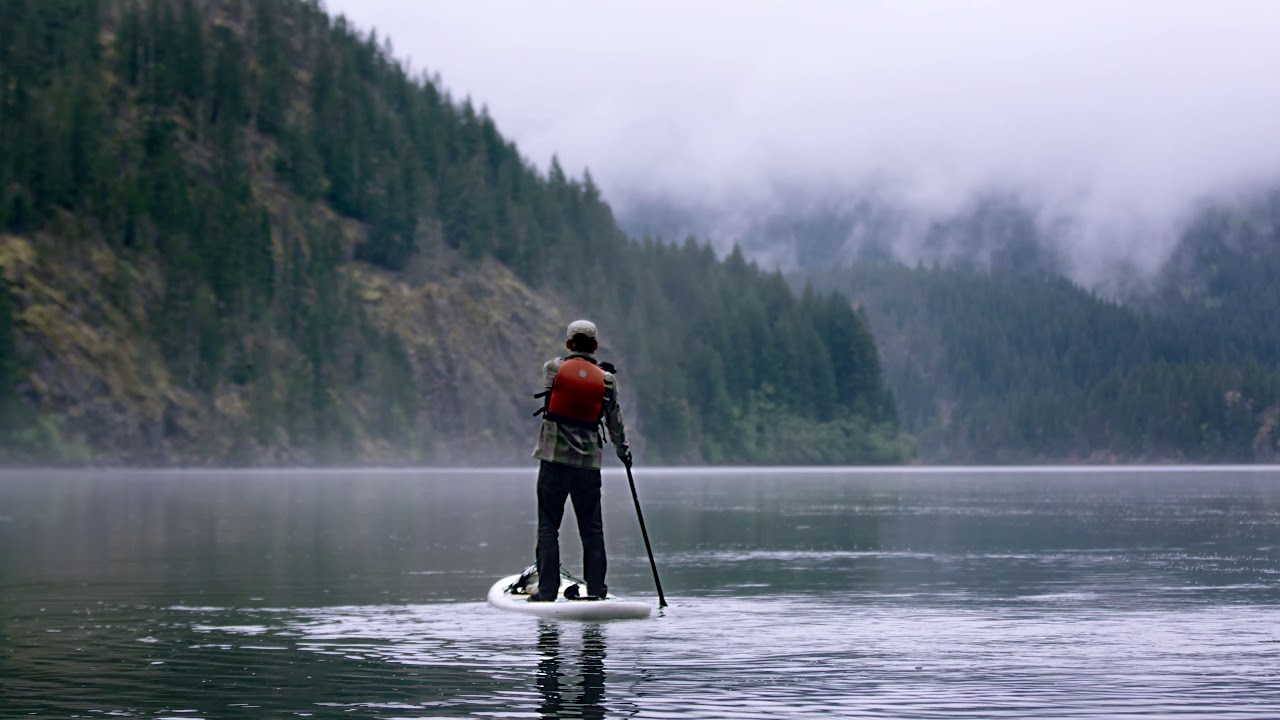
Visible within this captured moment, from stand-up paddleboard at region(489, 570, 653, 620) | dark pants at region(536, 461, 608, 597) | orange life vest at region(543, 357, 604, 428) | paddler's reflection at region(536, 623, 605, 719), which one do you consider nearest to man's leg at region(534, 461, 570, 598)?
dark pants at region(536, 461, 608, 597)

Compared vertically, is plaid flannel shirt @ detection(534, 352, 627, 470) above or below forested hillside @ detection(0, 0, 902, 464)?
below

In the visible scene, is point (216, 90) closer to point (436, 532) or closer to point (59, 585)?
point (436, 532)

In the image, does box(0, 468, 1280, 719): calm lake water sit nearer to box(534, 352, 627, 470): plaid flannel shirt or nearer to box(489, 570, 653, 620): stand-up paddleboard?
box(489, 570, 653, 620): stand-up paddleboard

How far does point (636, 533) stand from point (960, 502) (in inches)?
1285

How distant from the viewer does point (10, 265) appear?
127938 mm

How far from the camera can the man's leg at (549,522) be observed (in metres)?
21.7

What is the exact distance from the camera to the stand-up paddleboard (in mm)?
21172

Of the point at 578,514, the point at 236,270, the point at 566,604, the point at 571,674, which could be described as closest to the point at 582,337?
the point at 578,514

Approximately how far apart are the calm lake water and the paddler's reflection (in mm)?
59

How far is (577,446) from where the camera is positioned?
21531mm

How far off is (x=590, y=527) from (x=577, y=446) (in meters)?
1.21

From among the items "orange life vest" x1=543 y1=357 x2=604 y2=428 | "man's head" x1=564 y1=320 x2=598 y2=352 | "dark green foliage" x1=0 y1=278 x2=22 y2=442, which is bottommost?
"orange life vest" x1=543 y1=357 x2=604 y2=428

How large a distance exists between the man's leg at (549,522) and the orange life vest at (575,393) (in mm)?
738

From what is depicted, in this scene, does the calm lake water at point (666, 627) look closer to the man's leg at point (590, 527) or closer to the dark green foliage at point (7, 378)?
the man's leg at point (590, 527)
